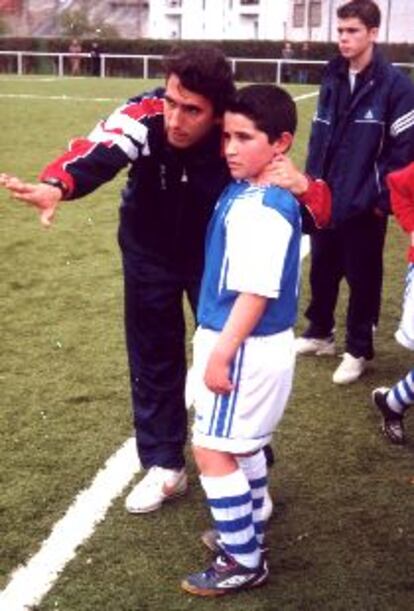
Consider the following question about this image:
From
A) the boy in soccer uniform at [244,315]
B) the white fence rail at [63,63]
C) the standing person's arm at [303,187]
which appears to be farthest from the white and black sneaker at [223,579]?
the white fence rail at [63,63]

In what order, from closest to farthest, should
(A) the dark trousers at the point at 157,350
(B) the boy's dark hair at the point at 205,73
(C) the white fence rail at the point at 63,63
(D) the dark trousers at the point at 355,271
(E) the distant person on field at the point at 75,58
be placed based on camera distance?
(B) the boy's dark hair at the point at 205,73
(A) the dark trousers at the point at 157,350
(D) the dark trousers at the point at 355,271
(C) the white fence rail at the point at 63,63
(E) the distant person on field at the point at 75,58

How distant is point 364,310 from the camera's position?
547 centimetres

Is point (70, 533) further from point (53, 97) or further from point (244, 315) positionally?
point (53, 97)

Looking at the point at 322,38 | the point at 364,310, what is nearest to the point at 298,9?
the point at 322,38

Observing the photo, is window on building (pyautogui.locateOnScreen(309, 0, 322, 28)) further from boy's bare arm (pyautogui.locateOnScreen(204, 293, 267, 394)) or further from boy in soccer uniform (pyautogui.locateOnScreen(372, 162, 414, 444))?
boy's bare arm (pyautogui.locateOnScreen(204, 293, 267, 394))

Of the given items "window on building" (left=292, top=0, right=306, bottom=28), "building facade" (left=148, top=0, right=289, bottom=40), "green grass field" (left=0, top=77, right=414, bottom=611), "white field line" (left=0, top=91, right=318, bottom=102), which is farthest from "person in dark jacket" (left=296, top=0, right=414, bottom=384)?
"building facade" (left=148, top=0, right=289, bottom=40)

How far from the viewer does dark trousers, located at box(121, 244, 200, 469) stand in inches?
150

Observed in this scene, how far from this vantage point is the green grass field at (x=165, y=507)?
334cm

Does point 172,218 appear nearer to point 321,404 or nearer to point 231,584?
point 231,584

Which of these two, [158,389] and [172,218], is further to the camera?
[158,389]

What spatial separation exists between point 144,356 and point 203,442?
0.84m

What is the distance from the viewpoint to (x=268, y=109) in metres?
2.91

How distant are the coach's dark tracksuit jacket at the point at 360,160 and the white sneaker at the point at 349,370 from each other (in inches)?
1.7

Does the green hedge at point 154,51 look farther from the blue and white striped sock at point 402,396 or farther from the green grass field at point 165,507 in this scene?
the blue and white striped sock at point 402,396
